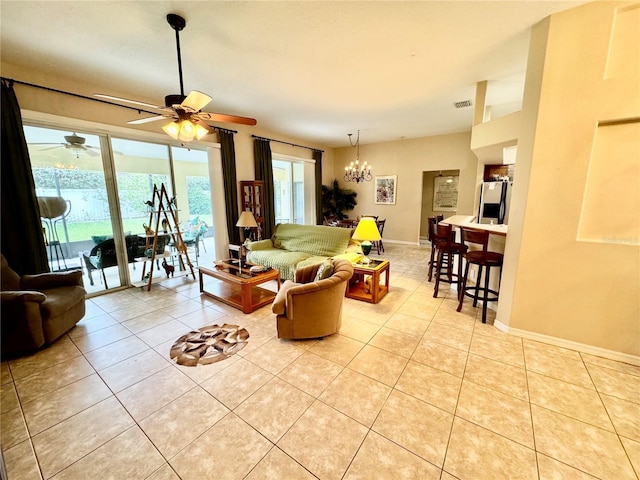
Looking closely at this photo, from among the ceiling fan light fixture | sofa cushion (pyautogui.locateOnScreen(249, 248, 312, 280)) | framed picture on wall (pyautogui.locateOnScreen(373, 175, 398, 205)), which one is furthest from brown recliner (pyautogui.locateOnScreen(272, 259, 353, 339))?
framed picture on wall (pyautogui.locateOnScreen(373, 175, 398, 205))

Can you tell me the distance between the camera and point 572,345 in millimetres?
2477

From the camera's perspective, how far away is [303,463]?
1.44 meters

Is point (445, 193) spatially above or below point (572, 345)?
above

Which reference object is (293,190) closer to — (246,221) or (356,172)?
(356,172)

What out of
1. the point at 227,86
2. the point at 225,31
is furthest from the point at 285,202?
the point at 225,31

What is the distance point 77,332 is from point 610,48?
585 centimetres

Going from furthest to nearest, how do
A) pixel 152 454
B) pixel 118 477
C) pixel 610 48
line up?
pixel 610 48, pixel 152 454, pixel 118 477

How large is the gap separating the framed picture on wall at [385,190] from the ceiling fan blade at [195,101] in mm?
6173

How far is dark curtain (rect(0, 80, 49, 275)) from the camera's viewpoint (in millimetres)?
2842

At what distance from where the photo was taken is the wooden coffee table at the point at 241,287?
3.26 metres

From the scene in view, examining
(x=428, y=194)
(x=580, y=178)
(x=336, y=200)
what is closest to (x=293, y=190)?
(x=336, y=200)

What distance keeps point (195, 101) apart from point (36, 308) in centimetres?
248

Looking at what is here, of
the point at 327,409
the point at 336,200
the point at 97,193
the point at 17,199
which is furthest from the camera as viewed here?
the point at 336,200

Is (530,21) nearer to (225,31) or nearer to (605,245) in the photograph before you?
(605,245)
